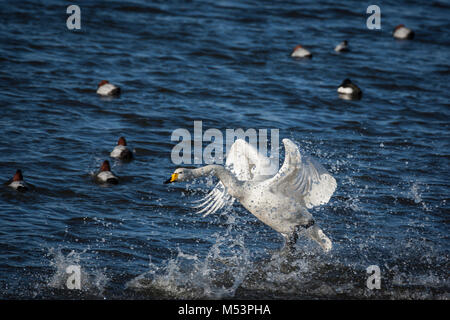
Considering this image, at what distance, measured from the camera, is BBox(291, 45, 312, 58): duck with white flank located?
18500 mm

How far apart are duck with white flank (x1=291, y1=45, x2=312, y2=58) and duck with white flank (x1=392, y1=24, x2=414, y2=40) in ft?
14.2

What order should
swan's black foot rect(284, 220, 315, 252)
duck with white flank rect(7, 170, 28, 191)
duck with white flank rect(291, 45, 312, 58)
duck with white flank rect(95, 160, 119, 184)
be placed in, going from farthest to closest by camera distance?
duck with white flank rect(291, 45, 312, 58)
duck with white flank rect(95, 160, 119, 184)
duck with white flank rect(7, 170, 28, 191)
swan's black foot rect(284, 220, 315, 252)

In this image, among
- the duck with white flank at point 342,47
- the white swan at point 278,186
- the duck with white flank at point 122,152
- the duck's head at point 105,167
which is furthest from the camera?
the duck with white flank at point 342,47

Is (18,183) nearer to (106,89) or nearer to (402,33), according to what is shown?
(106,89)

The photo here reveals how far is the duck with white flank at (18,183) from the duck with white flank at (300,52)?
10137 millimetres

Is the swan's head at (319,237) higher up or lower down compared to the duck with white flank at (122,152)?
lower down

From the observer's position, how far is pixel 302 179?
8.35m

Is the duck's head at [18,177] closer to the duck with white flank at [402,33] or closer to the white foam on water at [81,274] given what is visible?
the white foam on water at [81,274]

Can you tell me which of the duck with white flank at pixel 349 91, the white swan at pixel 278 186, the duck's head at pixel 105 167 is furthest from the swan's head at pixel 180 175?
the duck with white flank at pixel 349 91

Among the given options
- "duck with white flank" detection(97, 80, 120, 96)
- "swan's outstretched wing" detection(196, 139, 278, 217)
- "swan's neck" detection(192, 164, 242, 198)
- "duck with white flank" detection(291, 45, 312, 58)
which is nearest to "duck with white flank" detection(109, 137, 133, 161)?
"duck with white flank" detection(97, 80, 120, 96)

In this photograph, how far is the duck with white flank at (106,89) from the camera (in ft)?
48.5

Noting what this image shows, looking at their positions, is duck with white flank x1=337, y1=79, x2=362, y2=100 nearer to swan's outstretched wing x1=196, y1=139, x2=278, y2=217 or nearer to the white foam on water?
swan's outstretched wing x1=196, y1=139, x2=278, y2=217

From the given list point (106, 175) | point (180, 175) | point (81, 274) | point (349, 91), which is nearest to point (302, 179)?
point (180, 175)

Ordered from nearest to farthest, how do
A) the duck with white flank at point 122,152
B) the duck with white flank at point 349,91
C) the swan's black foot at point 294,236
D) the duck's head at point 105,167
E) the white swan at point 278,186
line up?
the white swan at point 278,186
the swan's black foot at point 294,236
the duck's head at point 105,167
the duck with white flank at point 122,152
the duck with white flank at point 349,91
